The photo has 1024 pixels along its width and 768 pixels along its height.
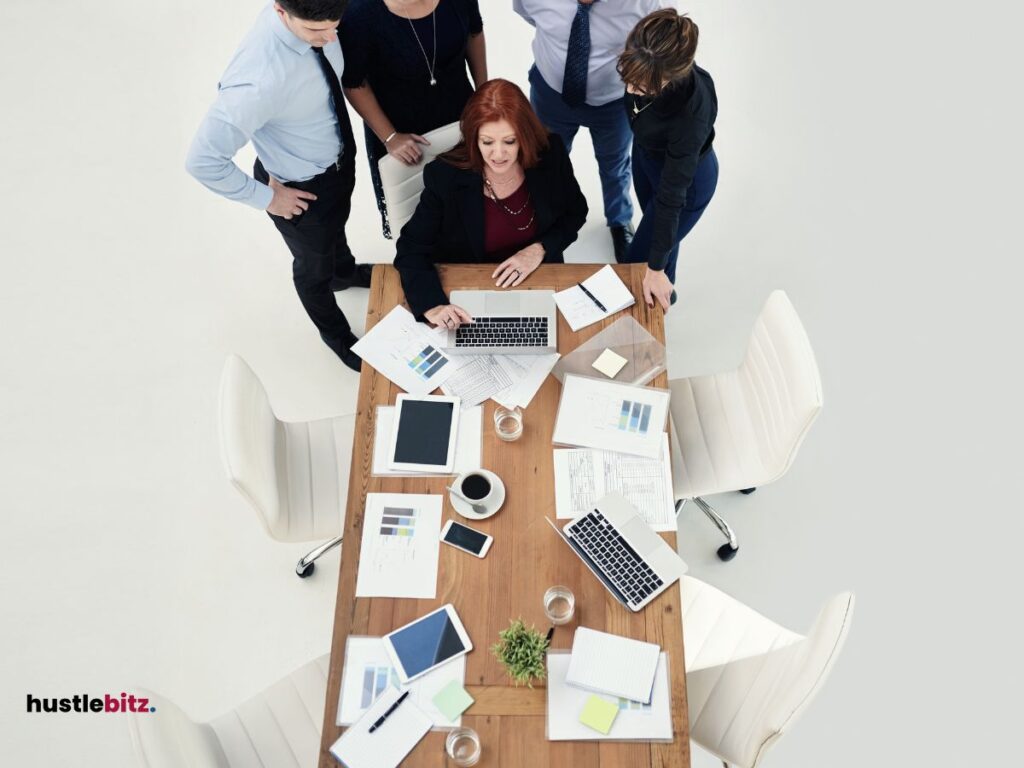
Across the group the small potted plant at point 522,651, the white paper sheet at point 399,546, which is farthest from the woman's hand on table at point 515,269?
the small potted plant at point 522,651

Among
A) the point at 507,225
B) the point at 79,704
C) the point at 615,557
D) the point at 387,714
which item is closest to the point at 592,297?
the point at 507,225

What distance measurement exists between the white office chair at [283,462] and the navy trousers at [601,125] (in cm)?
141

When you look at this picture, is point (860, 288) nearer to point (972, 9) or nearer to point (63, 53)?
point (972, 9)

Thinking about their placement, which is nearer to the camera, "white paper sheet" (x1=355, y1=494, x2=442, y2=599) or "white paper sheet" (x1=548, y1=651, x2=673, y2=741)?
"white paper sheet" (x1=548, y1=651, x2=673, y2=741)

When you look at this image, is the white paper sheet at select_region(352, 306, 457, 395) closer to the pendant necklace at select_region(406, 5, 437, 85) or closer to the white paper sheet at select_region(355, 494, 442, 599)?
the white paper sheet at select_region(355, 494, 442, 599)

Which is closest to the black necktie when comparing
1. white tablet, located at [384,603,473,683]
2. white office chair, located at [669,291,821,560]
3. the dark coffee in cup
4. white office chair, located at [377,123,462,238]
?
white office chair, located at [377,123,462,238]

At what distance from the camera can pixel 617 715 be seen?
2.03 m

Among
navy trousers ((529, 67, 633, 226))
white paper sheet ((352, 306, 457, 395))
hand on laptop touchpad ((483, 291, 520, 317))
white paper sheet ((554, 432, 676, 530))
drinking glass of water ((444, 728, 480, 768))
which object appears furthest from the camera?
navy trousers ((529, 67, 633, 226))

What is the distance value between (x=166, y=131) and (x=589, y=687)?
11.4 feet

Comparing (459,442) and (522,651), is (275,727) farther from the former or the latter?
(459,442)

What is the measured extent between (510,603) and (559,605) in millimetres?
127

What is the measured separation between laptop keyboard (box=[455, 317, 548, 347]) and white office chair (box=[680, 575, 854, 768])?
86 centimetres

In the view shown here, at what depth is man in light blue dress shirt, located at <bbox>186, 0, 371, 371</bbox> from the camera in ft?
7.48

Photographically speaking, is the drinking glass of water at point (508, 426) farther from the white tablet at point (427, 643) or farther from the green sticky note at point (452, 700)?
the green sticky note at point (452, 700)
